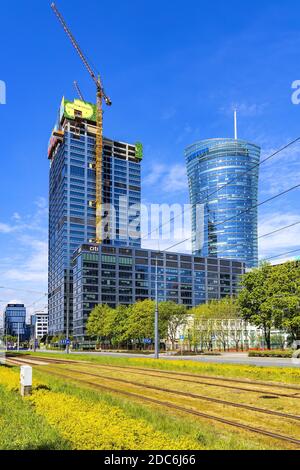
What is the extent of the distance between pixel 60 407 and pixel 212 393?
8970mm

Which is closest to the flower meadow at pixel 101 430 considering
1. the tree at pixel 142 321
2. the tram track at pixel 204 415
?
the tram track at pixel 204 415

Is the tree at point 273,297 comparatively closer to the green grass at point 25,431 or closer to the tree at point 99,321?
the green grass at point 25,431

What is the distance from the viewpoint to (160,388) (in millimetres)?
23141

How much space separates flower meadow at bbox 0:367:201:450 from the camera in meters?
9.46

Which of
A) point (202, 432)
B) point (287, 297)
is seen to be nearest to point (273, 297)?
point (287, 297)

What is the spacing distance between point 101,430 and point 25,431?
6.42 ft

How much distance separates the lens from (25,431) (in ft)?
36.0

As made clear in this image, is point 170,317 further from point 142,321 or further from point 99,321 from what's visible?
point 99,321

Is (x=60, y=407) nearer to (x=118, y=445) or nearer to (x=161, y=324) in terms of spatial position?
(x=118, y=445)

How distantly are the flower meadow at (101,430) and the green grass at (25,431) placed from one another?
197 mm
